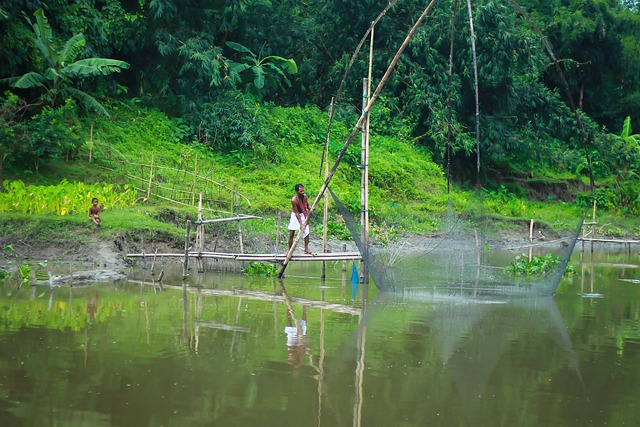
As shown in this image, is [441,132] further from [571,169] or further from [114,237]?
[114,237]

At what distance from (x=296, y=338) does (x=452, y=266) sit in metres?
3.65

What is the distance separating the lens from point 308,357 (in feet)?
22.9

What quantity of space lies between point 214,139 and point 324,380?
12.2m

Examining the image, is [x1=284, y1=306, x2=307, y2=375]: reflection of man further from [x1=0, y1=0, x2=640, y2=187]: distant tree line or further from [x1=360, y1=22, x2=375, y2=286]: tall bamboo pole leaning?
[x1=0, y1=0, x2=640, y2=187]: distant tree line

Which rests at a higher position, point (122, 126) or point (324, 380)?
point (122, 126)

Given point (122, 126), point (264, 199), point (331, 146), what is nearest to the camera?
point (264, 199)

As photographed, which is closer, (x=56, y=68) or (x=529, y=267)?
(x=529, y=267)

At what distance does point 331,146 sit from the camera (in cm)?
1944

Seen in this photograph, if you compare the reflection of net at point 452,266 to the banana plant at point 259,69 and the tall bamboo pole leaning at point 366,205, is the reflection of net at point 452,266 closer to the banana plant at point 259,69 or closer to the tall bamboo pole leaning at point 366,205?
the tall bamboo pole leaning at point 366,205

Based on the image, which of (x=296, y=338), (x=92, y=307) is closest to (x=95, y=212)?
(x=92, y=307)

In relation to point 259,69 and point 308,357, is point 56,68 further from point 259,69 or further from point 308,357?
point 308,357

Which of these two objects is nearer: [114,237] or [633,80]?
[114,237]

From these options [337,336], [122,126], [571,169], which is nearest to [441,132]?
[571,169]

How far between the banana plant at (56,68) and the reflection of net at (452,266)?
660 centimetres
